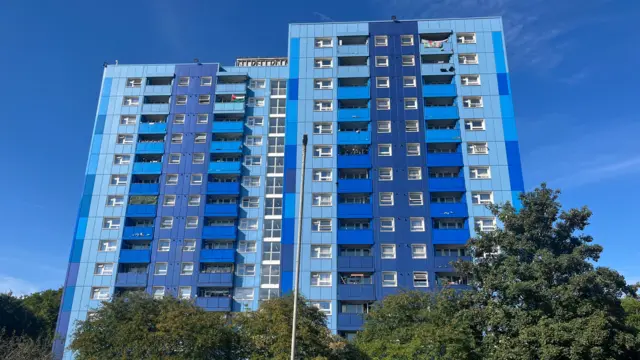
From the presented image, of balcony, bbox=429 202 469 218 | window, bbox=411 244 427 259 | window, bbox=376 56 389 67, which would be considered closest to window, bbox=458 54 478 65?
window, bbox=376 56 389 67

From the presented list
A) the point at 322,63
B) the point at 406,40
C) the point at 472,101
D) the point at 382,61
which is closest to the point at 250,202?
the point at 322,63

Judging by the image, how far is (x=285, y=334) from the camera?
28.0 metres

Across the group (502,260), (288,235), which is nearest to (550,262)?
(502,260)

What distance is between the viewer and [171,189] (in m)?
56.7

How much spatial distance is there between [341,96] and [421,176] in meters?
13.1

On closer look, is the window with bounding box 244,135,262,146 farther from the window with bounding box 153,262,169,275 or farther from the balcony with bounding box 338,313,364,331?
the balcony with bounding box 338,313,364,331

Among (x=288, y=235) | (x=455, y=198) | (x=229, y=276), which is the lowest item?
(x=229, y=276)

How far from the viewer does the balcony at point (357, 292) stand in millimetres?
47884

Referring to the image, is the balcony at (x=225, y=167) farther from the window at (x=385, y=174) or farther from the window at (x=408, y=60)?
the window at (x=408, y=60)

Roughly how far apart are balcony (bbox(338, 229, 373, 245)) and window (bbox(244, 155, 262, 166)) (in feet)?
46.5

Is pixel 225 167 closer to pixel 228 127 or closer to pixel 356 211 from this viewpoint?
pixel 228 127

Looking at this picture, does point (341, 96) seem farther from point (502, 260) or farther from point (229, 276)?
point (502, 260)

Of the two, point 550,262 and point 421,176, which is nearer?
point 550,262

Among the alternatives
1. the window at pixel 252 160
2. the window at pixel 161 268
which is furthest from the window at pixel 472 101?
the window at pixel 161 268
